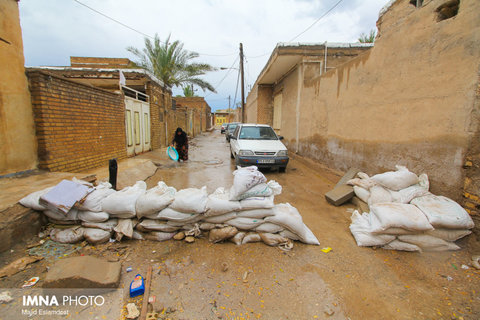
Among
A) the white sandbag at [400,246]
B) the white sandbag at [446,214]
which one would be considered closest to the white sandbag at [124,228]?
the white sandbag at [400,246]

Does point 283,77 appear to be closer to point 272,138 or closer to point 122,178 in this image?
point 272,138

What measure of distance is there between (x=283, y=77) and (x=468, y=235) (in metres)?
9.77

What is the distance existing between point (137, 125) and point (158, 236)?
6.14m

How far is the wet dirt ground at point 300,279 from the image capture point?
167 centimetres

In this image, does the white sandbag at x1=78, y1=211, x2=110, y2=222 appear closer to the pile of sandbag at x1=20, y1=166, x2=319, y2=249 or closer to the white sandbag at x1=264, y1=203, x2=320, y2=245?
the pile of sandbag at x1=20, y1=166, x2=319, y2=249

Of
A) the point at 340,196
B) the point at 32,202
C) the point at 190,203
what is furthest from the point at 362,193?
the point at 32,202

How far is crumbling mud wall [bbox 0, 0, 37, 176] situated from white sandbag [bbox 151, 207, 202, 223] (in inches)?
98.2

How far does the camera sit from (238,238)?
2.58 m

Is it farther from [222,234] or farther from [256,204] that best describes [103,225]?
[256,204]

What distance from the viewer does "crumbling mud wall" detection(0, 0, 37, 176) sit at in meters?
3.05

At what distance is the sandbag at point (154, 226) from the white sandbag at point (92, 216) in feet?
1.36

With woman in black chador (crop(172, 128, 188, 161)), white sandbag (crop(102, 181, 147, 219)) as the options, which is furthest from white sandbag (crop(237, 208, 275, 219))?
woman in black chador (crop(172, 128, 188, 161))

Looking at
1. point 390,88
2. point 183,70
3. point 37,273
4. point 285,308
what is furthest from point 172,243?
point 183,70

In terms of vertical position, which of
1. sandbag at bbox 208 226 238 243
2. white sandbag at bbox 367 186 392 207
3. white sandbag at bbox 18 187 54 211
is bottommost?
sandbag at bbox 208 226 238 243
